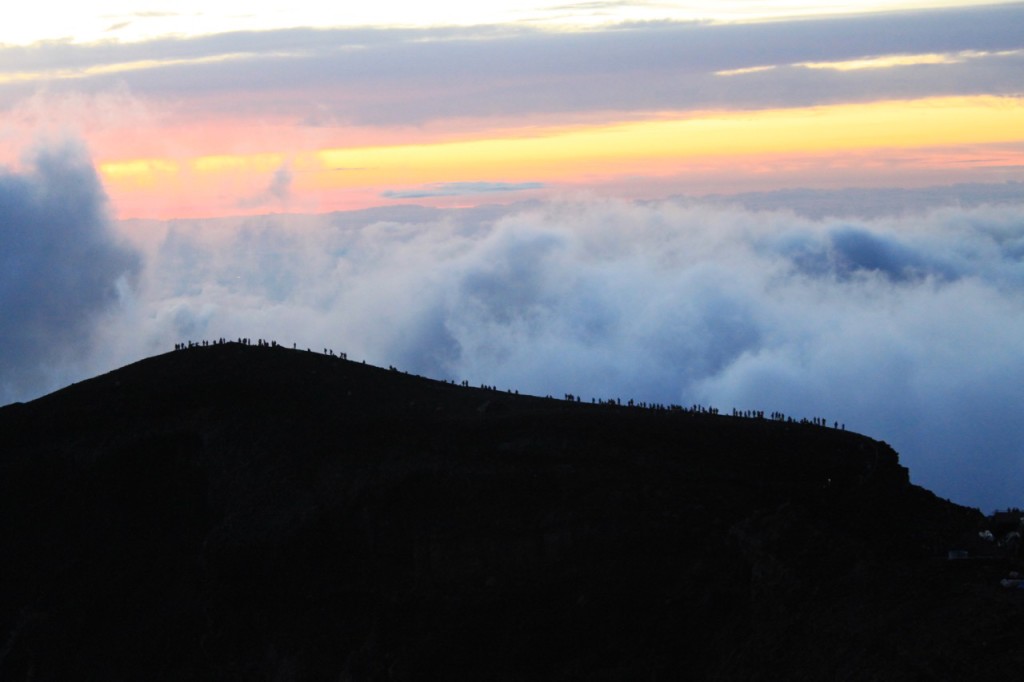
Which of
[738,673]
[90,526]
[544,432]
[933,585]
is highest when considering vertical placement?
[544,432]

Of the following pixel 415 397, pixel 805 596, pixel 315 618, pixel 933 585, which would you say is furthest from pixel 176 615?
pixel 933 585

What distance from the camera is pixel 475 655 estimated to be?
59781 mm

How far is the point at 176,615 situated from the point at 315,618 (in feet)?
30.1

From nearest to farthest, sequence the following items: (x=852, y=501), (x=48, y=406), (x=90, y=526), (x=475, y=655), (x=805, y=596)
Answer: (x=805, y=596) < (x=475, y=655) < (x=852, y=501) < (x=90, y=526) < (x=48, y=406)

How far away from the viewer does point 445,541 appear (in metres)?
65.9

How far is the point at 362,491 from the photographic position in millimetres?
72000

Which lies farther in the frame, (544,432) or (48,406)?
(48,406)

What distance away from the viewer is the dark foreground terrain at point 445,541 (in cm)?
5262

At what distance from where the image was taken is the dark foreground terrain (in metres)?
52.6

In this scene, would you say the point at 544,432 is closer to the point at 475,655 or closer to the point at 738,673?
the point at 475,655

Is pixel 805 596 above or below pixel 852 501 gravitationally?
below

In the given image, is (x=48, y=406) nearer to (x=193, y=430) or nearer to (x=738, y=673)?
(x=193, y=430)

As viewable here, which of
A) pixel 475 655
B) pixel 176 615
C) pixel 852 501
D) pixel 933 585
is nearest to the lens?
pixel 933 585

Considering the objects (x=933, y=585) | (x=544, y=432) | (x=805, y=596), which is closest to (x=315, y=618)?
(x=544, y=432)
